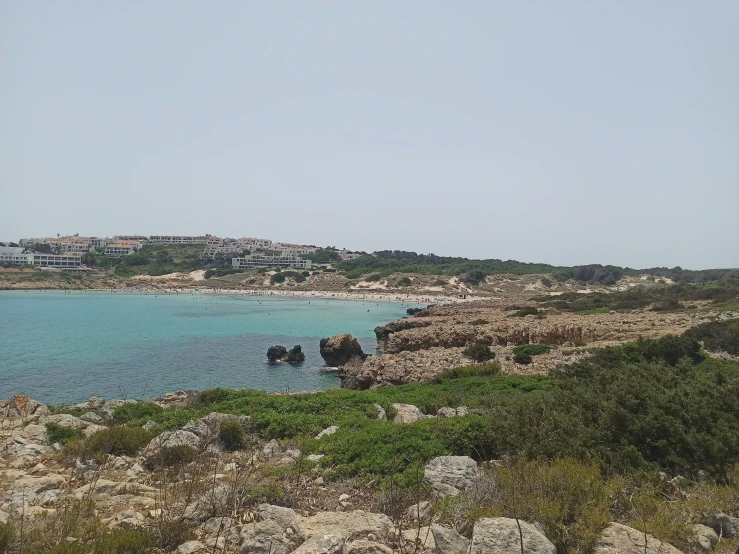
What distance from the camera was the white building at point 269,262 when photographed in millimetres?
142750

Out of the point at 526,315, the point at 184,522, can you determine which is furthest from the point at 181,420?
the point at 526,315

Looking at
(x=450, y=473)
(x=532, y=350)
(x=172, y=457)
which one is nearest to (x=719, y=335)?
(x=532, y=350)

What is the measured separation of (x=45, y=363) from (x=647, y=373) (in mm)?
34676

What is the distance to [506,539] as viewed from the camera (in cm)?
431

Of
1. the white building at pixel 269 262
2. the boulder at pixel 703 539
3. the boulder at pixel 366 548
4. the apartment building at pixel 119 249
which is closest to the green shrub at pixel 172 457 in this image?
the boulder at pixel 366 548

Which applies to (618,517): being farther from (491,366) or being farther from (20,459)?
(491,366)

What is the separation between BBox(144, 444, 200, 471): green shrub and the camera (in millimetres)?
8062

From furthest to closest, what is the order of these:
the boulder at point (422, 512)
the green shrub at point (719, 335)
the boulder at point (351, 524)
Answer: the green shrub at point (719, 335), the boulder at point (422, 512), the boulder at point (351, 524)

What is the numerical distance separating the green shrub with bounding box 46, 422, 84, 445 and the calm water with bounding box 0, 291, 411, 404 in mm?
13555

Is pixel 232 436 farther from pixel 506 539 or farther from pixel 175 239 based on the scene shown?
pixel 175 239

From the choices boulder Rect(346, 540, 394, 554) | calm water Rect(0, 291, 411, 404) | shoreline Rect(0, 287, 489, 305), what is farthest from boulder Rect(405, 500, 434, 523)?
shoreline Rect(0, 287, 489, 305)

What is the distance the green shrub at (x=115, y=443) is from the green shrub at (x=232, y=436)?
1.45 meters

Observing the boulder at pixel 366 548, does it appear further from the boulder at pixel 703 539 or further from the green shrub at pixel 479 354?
the green shrub at pixel 479 354

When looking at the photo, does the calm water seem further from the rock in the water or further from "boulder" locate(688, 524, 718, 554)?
"boulder" locate(688, 524, 718, 554)
